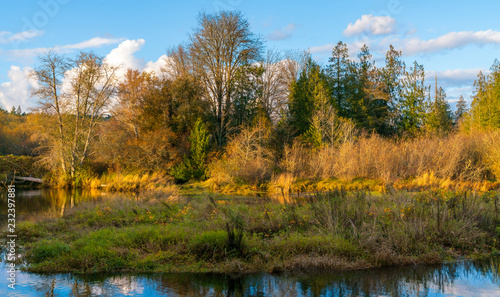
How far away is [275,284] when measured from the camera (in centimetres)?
759

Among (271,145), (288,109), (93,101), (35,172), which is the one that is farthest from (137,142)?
(288,109)

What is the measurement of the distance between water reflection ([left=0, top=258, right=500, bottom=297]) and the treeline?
1854cm

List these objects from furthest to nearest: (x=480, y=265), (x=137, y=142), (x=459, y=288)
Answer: (x=137, y=142), (x=480, y=265), (x=459, y=288)

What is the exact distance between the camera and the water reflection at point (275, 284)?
716 cm

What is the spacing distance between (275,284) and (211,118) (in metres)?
29.6

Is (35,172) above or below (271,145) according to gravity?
below

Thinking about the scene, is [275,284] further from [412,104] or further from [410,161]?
[412,104]

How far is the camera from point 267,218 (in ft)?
36.6

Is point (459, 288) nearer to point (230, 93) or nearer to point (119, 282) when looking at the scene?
point (119, 282)

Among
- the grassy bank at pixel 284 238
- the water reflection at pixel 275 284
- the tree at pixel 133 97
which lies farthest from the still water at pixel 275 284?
the tree at pixel 133 97

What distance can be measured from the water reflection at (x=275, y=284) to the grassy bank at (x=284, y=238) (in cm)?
36

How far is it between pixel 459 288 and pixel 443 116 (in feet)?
153

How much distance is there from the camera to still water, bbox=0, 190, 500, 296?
7.16 metres

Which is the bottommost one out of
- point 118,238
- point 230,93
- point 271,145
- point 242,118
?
point 118,238
